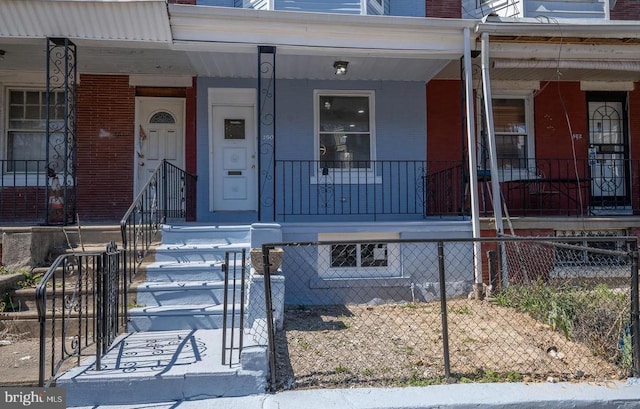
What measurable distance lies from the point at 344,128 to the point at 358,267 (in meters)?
2.94

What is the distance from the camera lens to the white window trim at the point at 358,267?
6977 millimetres

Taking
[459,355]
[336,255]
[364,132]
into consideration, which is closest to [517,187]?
[364,132]

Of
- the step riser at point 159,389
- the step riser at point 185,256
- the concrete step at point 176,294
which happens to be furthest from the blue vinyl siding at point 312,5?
the step riser at point 159,389

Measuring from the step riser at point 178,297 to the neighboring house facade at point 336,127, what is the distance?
7.06ft

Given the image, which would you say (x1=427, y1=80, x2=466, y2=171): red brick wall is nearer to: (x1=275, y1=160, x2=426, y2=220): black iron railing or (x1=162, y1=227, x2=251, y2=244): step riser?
(x1=275, y1=160, x2=426, y2=220): black iron railing

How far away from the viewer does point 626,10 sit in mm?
9742

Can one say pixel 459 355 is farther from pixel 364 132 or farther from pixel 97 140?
pixel 97 140

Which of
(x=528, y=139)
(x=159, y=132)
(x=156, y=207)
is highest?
(x=159, y=132)

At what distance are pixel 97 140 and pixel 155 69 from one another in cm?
169

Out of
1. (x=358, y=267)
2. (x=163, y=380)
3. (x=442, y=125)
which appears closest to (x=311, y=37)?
(x=442, y=125)

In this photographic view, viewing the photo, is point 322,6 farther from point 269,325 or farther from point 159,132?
point 269,325

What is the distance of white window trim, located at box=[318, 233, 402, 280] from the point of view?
698 centimetres

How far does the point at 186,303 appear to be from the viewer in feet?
17.6

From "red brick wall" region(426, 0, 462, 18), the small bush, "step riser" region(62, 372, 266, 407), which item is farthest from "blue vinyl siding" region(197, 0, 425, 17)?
"step riser" region(62, 372, 266, 407)
